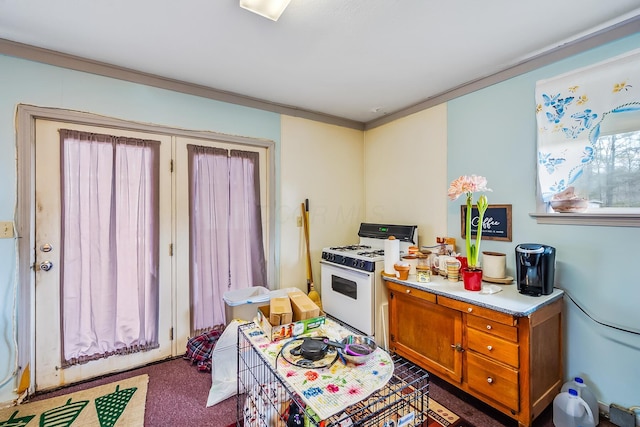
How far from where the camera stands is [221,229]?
8.79 ft

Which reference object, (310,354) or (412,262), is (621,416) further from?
(310,354)

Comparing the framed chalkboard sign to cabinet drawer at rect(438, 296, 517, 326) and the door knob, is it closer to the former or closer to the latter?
cabinet drawer at rect(438, 296, 517, 326)

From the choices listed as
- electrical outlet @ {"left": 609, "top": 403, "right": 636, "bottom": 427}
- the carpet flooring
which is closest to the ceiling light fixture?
the carpet flooring

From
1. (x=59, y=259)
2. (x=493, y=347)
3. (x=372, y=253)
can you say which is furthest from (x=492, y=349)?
(x=59, y=259)

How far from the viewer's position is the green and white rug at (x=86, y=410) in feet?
5.70

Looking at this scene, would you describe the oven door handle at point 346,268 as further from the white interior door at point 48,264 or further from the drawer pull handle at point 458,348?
the white interior door at point 48,264

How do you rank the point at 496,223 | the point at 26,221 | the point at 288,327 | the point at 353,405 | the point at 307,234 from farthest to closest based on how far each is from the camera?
the point at 307,234
the point at 496,223
the point at 26,221
the point at 288,327
the point at 353,405

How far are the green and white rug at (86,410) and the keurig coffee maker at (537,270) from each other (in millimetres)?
2654

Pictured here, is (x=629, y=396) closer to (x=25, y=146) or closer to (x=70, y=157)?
(x=70, y=157)

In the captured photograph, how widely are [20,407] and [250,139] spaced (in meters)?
2.65

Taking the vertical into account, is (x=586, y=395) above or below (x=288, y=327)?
below

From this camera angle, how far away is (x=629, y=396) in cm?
169

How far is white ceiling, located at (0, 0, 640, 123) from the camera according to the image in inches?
62.7

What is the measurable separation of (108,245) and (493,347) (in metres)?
2.90
